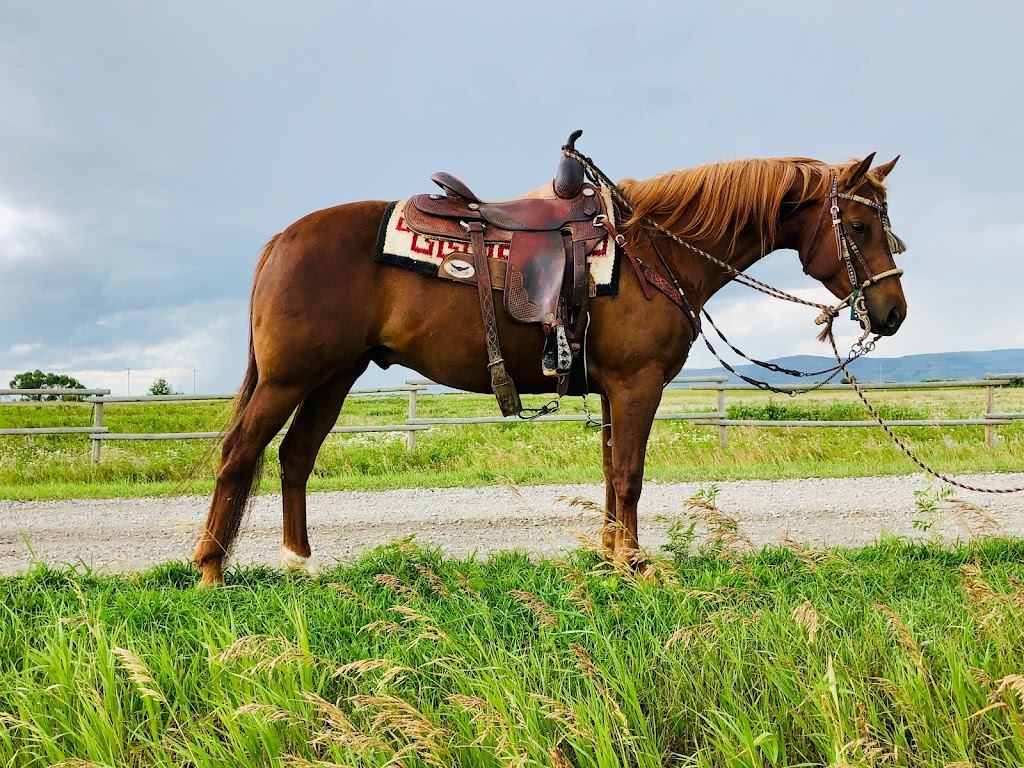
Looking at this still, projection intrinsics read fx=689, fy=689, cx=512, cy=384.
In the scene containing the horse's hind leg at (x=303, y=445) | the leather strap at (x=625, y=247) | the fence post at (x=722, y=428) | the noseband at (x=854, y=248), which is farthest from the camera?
the fence post at (x=722, y=428)

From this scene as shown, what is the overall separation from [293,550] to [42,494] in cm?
635

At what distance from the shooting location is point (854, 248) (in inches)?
179

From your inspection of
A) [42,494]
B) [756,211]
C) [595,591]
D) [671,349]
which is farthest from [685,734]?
[42,494]

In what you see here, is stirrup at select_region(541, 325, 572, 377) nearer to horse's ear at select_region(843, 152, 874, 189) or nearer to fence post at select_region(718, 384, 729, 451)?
horse's ear at select_region(843, 152, 874, 189)

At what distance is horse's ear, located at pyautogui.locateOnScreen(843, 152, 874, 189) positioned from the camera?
438cm

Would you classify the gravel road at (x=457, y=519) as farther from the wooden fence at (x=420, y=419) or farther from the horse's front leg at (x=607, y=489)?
the wooden fence at (x=420, y=419)

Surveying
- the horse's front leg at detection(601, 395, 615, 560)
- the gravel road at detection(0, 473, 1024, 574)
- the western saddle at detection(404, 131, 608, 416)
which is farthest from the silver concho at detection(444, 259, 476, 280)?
the gravel road at detection(0, 473, 1024, 574)

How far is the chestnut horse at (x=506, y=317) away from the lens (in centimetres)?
427

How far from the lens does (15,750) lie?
8.43 ft

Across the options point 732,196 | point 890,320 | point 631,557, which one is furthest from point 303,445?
point 890,320

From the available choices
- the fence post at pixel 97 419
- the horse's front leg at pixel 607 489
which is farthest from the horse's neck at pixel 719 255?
the fence post at pixel 97 419

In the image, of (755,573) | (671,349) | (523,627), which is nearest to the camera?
(523,627)

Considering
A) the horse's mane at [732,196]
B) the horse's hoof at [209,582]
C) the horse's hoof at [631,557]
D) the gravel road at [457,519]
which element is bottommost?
the gravel road at [457,519]

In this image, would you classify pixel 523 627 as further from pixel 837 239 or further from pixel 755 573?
pixel 837 239
